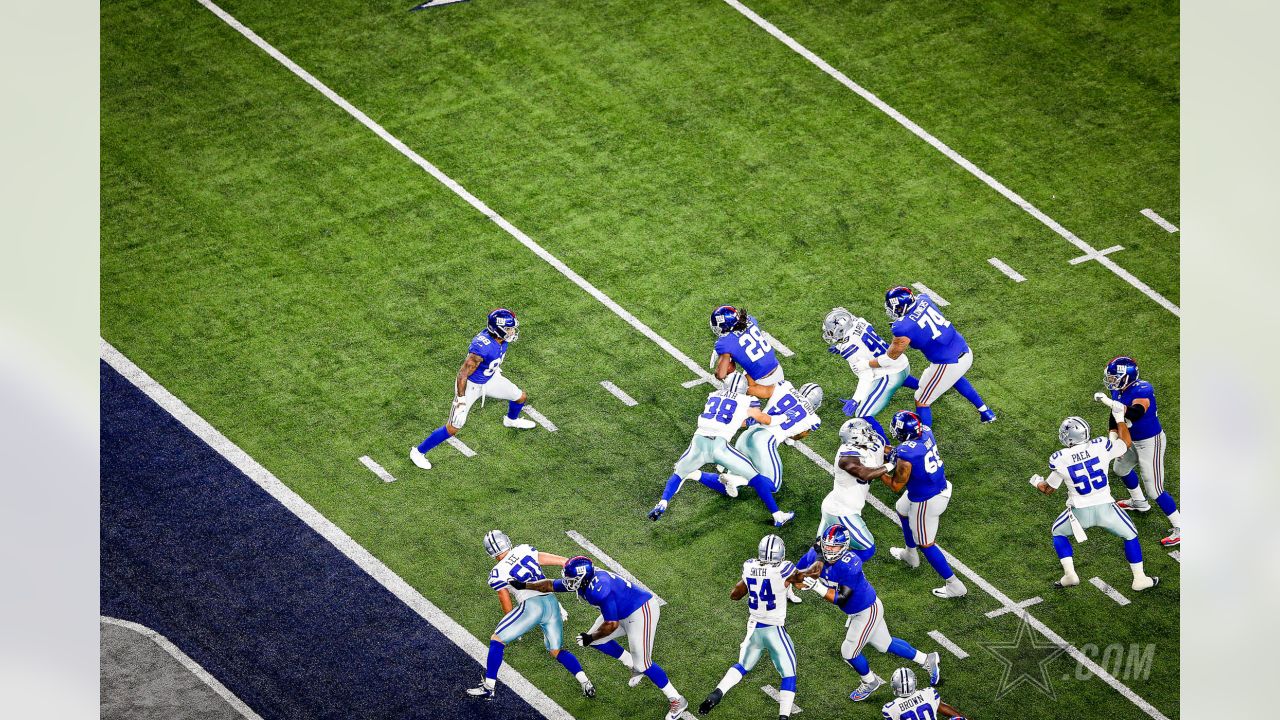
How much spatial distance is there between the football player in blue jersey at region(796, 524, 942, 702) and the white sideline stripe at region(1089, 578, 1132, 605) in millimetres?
1842

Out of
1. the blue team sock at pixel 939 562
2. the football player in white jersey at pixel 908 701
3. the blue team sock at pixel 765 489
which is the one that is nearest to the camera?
the football player in white jersey at pixel 908 701

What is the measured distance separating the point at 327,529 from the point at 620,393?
323 cm

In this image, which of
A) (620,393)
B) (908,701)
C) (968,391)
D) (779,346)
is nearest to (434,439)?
(620,393)

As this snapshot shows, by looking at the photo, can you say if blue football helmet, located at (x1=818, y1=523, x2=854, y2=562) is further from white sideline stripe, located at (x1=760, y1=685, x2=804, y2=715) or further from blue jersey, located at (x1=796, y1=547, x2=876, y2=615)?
white sideline stripe, located at (x1=760, y1=685, x2=804, y2=715)

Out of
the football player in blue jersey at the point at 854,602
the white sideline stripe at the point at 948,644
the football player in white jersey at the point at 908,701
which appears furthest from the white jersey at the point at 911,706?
the white sideline stripe at the point at 948,644

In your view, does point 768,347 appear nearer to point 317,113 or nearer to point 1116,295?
point 1116,295

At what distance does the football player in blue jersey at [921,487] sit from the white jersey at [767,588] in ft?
5.34

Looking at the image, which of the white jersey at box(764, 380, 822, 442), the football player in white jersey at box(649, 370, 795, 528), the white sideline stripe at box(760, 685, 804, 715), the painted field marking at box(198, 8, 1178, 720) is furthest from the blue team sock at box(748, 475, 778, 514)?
the white sideline stripe at box(760, 685, 804, 715)

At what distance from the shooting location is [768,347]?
17703 mm

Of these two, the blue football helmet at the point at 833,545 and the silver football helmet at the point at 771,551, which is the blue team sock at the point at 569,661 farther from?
the blue football helmet at the point at 833,545

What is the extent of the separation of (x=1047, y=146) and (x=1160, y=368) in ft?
12.4

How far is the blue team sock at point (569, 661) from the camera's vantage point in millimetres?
15688

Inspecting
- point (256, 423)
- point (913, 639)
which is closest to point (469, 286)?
point (256, 423)

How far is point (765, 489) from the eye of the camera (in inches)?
690
